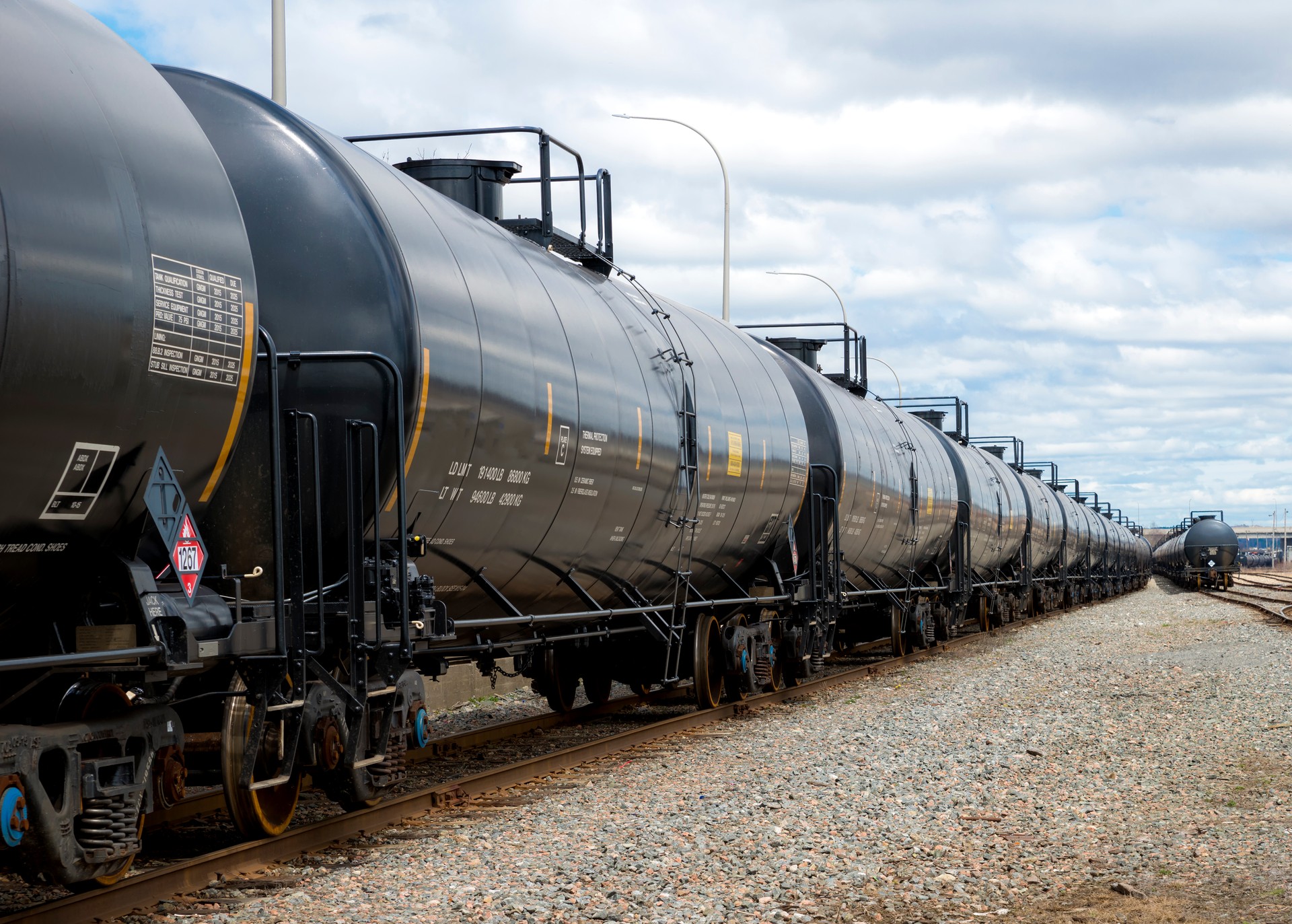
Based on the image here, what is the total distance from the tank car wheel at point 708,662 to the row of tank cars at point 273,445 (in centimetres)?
146

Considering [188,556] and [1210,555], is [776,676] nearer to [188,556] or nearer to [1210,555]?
[188,556]

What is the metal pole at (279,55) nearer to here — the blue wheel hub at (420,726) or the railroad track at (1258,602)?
the blue wheel hub at (420,726)

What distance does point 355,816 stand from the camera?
7.77 metres

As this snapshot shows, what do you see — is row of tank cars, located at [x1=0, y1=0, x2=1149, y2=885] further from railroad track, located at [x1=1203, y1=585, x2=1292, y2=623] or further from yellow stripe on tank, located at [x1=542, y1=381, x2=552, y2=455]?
railroad track, located at [x1=1203, y1=585, x2=1292, y2=623]

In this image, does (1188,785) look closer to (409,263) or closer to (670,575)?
(670,575)

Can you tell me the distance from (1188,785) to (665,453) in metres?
4.75

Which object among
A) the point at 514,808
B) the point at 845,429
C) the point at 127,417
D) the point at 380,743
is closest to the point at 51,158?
the point at 127,417

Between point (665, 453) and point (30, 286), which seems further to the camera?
point (665, 453)

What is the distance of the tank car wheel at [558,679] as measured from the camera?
44.8 feet

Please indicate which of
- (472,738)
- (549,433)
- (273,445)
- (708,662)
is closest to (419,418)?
(273,445)

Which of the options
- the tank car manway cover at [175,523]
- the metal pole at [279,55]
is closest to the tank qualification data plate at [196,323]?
the tank car manway cover at [175,523]

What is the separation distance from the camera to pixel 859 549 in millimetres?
18641

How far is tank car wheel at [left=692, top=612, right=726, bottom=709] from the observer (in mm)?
13930

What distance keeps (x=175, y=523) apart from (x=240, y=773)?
178 cm
